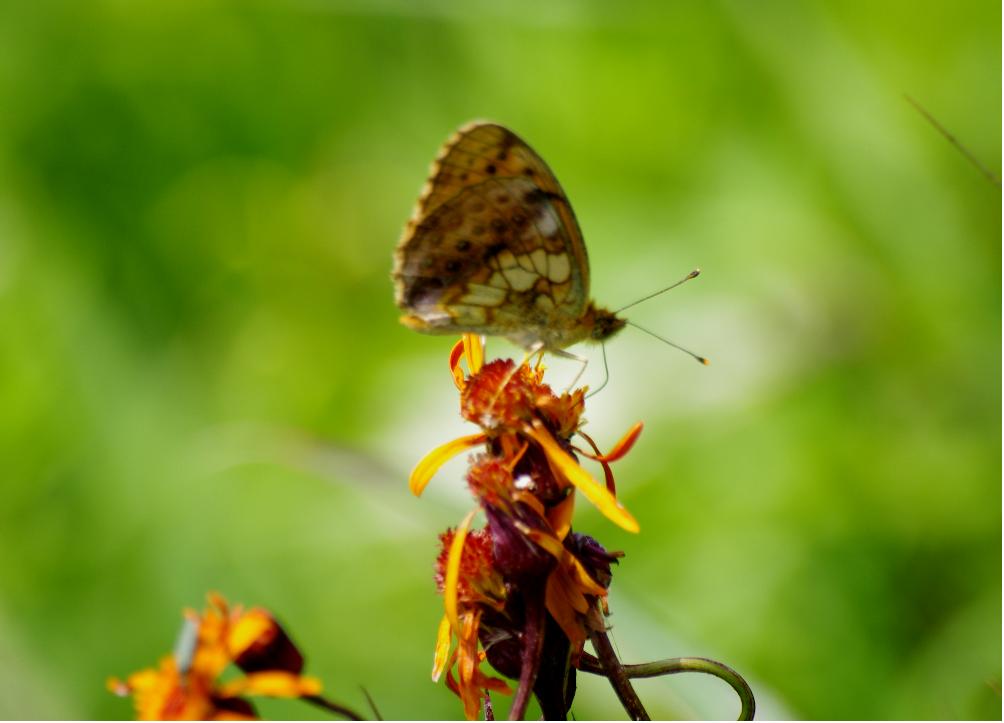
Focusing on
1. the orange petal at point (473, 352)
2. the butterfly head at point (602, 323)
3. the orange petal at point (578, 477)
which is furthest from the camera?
the butterfly head at point (602, 323)

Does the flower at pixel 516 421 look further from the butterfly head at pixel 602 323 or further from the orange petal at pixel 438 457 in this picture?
the butterfly head at pixel 602 323

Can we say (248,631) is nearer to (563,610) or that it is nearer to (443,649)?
(443,649)

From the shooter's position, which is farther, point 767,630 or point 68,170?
point 68,170

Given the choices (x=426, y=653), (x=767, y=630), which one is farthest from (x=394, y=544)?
(x=767, y=630)

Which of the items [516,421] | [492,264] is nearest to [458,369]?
[516,421]

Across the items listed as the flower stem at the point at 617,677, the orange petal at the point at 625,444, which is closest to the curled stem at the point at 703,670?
the flower stem at the point at 617,677

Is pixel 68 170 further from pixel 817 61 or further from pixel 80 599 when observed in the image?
pixel 817 61

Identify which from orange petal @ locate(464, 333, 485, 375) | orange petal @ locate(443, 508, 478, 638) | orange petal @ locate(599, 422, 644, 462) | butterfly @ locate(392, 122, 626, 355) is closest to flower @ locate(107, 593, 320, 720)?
orange petal @ locate(443, 508, 478, 638)
